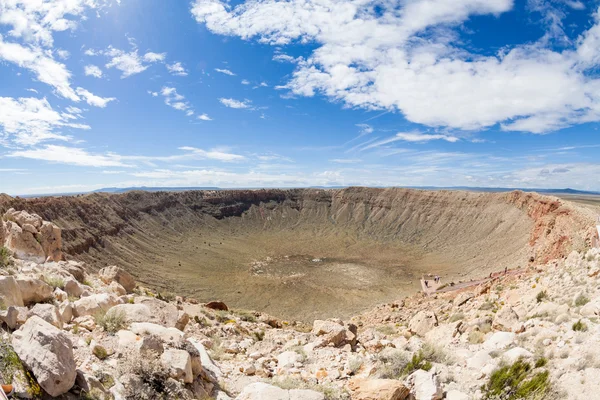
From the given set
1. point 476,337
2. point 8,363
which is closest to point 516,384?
point 476,337

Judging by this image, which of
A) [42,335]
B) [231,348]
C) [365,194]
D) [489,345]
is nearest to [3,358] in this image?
[42,335]

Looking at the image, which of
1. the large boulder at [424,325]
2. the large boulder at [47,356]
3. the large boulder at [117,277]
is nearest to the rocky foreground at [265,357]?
the large boulder at [47,356]

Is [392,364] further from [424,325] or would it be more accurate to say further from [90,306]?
[90,306]

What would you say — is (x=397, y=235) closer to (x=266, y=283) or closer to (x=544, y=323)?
(x=266, y=283)

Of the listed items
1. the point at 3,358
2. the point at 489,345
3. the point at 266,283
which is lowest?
the point at 266,283

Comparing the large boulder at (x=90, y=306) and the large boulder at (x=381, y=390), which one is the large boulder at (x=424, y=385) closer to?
the large boulder at (x=381, y=390)

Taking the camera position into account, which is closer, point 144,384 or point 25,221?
point 144,384

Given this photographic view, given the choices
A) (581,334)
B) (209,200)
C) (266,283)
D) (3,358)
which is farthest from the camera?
(209,200)
